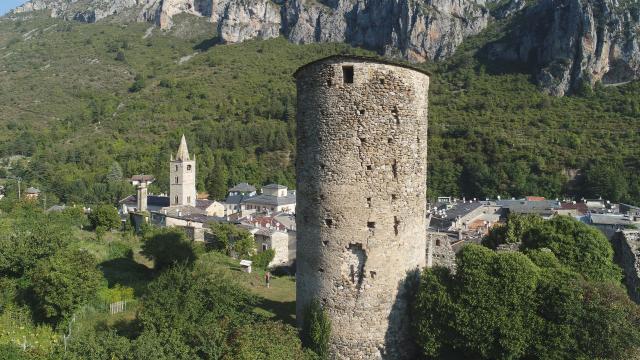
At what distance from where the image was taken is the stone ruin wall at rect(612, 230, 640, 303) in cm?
1669

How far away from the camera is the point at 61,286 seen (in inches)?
584

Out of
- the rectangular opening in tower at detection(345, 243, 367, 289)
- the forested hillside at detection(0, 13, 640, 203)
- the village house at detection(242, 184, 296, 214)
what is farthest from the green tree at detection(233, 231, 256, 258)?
the forested hillside at detection(0, 13, 640, 203)

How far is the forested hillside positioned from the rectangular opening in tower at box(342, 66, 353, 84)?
203ft

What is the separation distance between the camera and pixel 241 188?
2844 inches

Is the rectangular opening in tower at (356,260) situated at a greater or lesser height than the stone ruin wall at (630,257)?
greater

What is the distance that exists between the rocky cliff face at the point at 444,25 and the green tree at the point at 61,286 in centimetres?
9721

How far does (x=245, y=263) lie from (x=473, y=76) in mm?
89696

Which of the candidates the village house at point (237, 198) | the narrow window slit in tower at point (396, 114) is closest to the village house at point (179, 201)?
the village house at point (237, 198)

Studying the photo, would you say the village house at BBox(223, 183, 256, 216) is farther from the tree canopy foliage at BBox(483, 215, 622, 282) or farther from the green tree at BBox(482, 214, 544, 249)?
the tree canopy foliage at BBox(483, 215, 622, 282)

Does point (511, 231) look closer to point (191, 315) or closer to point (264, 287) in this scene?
point (264, 287)

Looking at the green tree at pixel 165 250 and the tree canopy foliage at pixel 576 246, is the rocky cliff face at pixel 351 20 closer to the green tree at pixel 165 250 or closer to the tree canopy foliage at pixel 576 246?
the green tree at pixel 165 250

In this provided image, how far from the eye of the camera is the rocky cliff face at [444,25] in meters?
94.8

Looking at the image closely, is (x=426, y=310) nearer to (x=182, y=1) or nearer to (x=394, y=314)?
(x=394, y=314)

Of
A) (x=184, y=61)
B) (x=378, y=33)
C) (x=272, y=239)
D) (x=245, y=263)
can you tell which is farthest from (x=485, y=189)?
(x=184, y=61)
